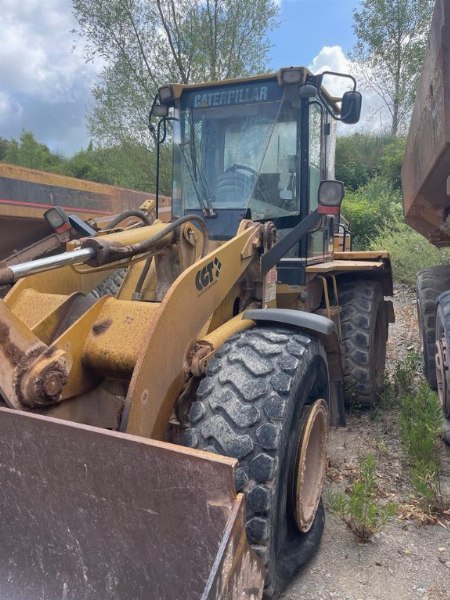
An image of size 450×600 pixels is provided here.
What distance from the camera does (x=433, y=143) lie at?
325 cm

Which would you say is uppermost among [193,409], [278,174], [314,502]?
[278,174]

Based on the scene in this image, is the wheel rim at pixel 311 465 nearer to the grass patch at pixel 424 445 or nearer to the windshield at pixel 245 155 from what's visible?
the grass patch at pixel 424 445

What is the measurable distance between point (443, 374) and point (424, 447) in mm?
676

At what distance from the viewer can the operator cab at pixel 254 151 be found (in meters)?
3.86

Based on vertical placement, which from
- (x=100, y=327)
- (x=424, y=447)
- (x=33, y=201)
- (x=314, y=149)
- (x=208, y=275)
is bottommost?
(x=424, y=447)

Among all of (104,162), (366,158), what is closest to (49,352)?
(104,162)

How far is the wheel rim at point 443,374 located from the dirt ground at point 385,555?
328mm

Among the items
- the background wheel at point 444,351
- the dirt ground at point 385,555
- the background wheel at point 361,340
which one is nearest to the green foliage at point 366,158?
the background wheel at point 361,340

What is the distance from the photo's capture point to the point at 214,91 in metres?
4.14

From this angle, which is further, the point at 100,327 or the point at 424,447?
the point at 424,447

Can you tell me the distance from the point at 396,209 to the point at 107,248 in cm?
1562

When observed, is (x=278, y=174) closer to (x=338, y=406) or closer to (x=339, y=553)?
(x=338, y=406)

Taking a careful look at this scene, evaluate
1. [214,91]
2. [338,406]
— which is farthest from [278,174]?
[338,406]

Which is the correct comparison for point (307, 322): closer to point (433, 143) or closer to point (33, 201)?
point (433, 143)
